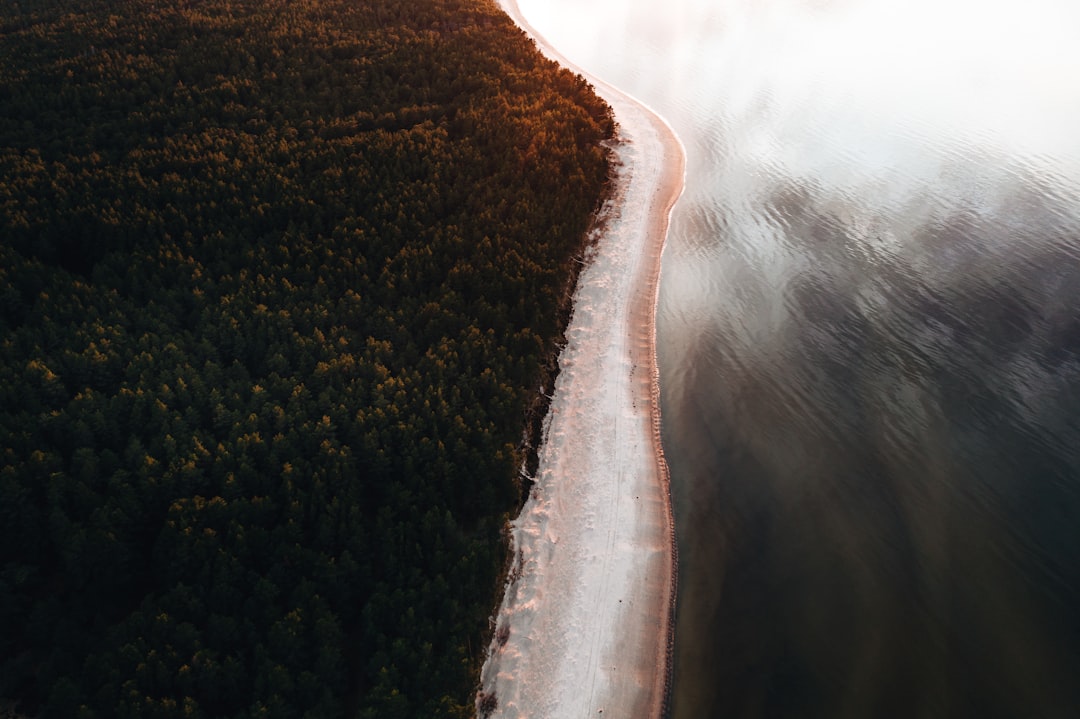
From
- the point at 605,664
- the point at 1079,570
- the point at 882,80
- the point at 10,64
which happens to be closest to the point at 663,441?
the point at 605,664

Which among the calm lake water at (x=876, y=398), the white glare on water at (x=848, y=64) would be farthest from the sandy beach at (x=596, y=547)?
the white glare on water at (x=848, y=64)

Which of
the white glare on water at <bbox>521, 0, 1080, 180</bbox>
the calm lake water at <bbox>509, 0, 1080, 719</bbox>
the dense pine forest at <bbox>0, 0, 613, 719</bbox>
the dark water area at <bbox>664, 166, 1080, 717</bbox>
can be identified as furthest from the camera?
the white glare on water at <bbox>521, 0, 1080, 180</bbox>

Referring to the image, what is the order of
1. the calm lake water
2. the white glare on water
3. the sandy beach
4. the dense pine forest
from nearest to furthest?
the dense pine forest → the sandy beach → the calm lake water → the white glare on water

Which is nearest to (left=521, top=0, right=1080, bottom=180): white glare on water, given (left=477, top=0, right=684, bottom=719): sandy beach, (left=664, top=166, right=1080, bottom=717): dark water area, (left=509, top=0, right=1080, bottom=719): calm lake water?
(left=509, top=0, right=1080, bottom=719): calm lake water

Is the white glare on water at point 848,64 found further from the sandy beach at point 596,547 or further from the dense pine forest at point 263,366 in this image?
the sandy beach at point 596,547

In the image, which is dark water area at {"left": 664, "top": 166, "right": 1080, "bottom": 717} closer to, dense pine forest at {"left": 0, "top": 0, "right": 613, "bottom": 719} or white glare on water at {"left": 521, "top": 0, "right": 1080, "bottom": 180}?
dense pine forest at {"left": 0, "top": 0, "right": 613, "bottom": 719}

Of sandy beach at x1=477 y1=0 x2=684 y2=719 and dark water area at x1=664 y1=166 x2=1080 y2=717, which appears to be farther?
dark water area at x1=664 y1=166 x2=1080 y2=717

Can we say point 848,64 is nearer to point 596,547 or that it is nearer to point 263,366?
point 596,547
